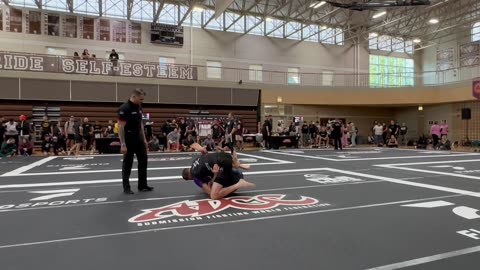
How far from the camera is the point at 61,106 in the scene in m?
18.6

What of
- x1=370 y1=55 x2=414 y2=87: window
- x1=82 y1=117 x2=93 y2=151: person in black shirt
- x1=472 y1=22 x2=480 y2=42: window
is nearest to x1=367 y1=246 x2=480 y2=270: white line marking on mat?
x1=82 y1=117 x2=93 y2=151: person in black shirt

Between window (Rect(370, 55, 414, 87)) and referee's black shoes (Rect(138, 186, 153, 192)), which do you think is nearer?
referee's black shoes (Rect(138, 186, 153, 192))

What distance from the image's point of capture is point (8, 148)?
12.8 meters

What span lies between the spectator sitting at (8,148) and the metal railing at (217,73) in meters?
6.24

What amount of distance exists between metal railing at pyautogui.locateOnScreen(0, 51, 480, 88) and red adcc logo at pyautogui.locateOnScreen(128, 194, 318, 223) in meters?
15.9

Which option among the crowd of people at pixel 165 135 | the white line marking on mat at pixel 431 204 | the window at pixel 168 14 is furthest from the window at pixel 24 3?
the white line marking on mat at pixel 431 204

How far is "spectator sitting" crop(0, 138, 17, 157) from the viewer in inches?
499

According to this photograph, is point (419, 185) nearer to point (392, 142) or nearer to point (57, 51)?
point (392, 142)

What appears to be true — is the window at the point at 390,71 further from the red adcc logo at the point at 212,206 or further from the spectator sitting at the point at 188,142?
the red adcc logo at the point at 212,206

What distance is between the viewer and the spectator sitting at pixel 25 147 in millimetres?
13430

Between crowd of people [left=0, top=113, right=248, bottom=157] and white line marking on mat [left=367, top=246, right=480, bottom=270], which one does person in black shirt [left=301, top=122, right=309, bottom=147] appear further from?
white line marking on mat [left=367, top=246, right=480, bottom=270]

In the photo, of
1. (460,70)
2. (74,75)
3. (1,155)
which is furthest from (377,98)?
(1,155)

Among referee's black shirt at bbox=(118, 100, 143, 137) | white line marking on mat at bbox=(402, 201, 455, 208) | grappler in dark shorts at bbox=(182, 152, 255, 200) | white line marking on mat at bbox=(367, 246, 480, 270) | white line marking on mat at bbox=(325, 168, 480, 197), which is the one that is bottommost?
white line marking on mat at bbox=(367, 246, 480, 270)

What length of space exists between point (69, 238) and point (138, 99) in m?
2.76
